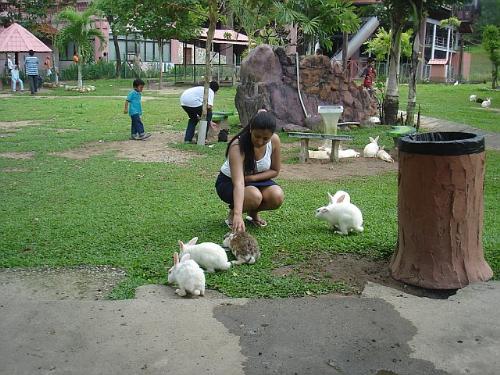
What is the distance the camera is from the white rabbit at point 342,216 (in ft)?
18.6

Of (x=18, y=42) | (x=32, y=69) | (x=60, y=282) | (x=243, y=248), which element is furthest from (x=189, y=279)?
(x=18, y=42)

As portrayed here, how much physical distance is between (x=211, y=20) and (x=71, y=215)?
6.79 m

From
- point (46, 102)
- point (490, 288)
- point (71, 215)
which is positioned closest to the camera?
point (490, 288)

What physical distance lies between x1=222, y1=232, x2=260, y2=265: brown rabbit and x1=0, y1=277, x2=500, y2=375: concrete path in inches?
23.2

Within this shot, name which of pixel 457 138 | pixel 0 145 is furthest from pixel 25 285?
pixel 0 145

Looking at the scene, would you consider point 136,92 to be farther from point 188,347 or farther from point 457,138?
point 188,347

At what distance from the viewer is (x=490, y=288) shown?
14.4 ft

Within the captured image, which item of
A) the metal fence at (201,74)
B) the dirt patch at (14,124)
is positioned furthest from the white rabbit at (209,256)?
the metal fence at (201,74)

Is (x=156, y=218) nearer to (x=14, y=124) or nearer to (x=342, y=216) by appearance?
(x=342, y=216)

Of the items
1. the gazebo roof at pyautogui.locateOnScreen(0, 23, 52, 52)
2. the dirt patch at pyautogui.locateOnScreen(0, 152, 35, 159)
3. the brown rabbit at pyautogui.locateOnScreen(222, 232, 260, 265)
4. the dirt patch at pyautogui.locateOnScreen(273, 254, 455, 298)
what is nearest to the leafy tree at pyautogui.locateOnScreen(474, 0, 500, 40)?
the gazebo roof at pyautogui.locateOnScreen(0, 23, 52, 52)

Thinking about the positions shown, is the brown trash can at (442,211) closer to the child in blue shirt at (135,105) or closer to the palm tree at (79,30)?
the child in blue shirt at (135,105)

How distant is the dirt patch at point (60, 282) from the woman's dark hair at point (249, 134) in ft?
4.83

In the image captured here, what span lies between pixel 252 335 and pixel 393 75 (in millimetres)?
11867

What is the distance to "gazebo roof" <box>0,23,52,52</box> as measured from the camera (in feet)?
88.0
